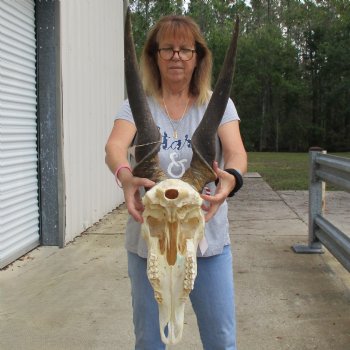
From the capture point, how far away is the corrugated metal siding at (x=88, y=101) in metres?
7.50

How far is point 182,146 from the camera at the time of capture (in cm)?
252

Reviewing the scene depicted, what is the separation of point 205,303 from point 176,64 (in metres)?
1.18

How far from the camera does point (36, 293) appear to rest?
5.34m

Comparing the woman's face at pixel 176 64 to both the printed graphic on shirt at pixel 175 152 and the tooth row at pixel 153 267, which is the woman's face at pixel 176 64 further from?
the tooth row at pixel 153 267

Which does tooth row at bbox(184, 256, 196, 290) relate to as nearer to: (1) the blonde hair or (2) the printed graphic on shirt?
(2) the printed graphic on shirt

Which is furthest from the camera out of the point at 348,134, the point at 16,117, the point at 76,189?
the point at 348,134

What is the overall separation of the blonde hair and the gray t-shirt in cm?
9

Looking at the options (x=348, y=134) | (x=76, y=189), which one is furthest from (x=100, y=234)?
(x=348, y=134)

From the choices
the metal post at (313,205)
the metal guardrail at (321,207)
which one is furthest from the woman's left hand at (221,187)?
the metal post at (313,205)

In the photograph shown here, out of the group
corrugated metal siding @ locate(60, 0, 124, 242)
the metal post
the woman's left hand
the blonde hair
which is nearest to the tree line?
corrugated metal siding @ locate(60, 0, 124, 242)

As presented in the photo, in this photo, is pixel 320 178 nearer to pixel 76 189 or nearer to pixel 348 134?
pixel 76 189

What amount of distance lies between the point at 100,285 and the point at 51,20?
11.7 ft

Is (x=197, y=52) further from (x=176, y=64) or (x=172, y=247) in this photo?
(x=172, y=247)

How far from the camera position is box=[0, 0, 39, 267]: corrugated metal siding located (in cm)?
621
